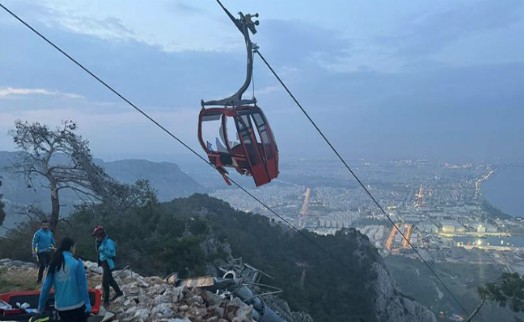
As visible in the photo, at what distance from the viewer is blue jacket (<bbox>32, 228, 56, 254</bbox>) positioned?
9.48m

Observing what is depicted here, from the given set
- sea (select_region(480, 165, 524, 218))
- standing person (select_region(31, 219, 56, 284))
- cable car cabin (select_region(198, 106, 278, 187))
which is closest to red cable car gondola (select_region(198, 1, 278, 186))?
cable car cabin (select_region(198, 106, 278, 187))

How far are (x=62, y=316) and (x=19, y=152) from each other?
12.7 metres

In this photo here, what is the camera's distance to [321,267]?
1571 inches

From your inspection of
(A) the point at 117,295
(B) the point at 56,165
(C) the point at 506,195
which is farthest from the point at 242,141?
(C) the point at 506,195

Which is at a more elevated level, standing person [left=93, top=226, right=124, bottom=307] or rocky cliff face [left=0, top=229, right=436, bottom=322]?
standing person [left=93, top=226, right=124, bottom=307]

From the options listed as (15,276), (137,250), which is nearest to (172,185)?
(137,250)

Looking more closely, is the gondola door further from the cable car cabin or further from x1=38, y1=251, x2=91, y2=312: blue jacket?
x1=38, y1=251, x2=91, y2=312: blue jacket

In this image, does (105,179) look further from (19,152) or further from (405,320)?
(405,320)

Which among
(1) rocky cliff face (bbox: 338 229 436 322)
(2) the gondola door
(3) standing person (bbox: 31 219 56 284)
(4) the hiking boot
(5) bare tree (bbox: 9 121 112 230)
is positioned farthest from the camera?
(1) rocky cliff face (bbox: 338 229 436 322)

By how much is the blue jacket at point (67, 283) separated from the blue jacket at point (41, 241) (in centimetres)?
466

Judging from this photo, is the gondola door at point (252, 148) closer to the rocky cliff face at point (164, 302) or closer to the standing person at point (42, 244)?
the rocky cliff face at point (164, 302)

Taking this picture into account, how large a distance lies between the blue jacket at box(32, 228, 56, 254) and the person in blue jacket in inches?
182

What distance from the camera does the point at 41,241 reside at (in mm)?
9555

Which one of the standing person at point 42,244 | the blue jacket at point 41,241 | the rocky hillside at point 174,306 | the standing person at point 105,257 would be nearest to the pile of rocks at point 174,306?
the rocky hillside at point 174,306
